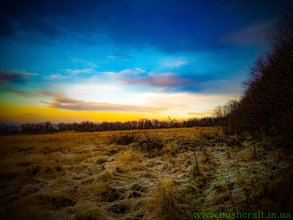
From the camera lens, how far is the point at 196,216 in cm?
263

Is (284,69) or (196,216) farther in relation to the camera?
(284,69)

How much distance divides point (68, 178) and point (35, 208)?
2.03m

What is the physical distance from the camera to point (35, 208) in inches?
117

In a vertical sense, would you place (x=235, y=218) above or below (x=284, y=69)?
below

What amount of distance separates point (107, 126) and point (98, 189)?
214 ft

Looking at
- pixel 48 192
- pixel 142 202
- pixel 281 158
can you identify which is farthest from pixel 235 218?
pixel 48 192

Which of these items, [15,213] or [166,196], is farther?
[166,196]

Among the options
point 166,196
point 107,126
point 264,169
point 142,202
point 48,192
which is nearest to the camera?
point 166,196

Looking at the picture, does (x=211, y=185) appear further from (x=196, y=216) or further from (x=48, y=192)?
(x=48, y=192)

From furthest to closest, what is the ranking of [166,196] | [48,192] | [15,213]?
[48,192] → [166,196] → [15,213]

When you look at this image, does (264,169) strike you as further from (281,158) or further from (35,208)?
(35,208)

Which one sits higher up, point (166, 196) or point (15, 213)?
point (166, 196)

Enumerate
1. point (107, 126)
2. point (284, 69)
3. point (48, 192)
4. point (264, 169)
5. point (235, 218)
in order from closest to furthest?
point (235, 218) → point (264, 169) → point (48, 192) → point (284, 69) → point (107, 126)

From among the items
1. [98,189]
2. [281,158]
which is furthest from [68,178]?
[281,158]
